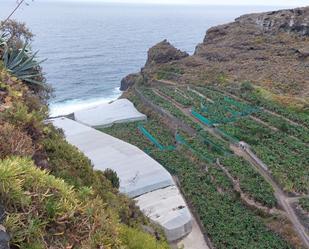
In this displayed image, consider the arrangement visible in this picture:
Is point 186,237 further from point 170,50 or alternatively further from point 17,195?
point 170,50

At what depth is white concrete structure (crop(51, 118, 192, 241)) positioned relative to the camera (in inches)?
783

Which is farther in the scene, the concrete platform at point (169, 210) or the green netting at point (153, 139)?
the green netting at point (153, 139)

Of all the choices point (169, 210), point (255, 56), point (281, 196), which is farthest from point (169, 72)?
point (169, 210)

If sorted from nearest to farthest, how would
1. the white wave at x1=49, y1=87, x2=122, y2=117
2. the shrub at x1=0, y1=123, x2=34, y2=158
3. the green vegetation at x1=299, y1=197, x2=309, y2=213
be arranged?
the shrub at x1=0, y1=123, x2=34, y2=158, the green vegetation at x1=299, y1=197, x2=309, y2=213, the white wave at x1=49, y1=87, x2=122, y2=117

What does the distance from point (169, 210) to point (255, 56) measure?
40435 mm

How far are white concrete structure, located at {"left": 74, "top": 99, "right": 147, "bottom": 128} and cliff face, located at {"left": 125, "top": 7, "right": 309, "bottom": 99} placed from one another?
10335 mm

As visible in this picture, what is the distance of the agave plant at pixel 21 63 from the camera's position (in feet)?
38.7

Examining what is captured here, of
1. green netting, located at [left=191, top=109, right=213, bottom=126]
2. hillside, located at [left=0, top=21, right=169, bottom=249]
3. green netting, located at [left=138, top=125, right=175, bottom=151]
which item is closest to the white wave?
green netting, located at [left=138, top=125, right=175, bottom=151]

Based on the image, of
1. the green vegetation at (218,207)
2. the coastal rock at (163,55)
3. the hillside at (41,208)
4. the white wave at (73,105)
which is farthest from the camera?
the coastal rock at (163,55)

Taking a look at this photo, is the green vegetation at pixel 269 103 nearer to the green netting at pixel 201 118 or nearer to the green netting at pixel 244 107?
the green netting at pixel 244 107

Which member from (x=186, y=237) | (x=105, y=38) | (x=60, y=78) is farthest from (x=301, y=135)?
(x=105, y=38)

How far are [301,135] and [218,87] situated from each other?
16895 millimetres

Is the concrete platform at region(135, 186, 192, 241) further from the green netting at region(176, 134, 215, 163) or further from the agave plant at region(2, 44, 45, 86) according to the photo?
the agave plant at region(2, 44, 45, 86)

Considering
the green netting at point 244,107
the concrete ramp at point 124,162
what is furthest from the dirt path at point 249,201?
the green netting at point 244,107
